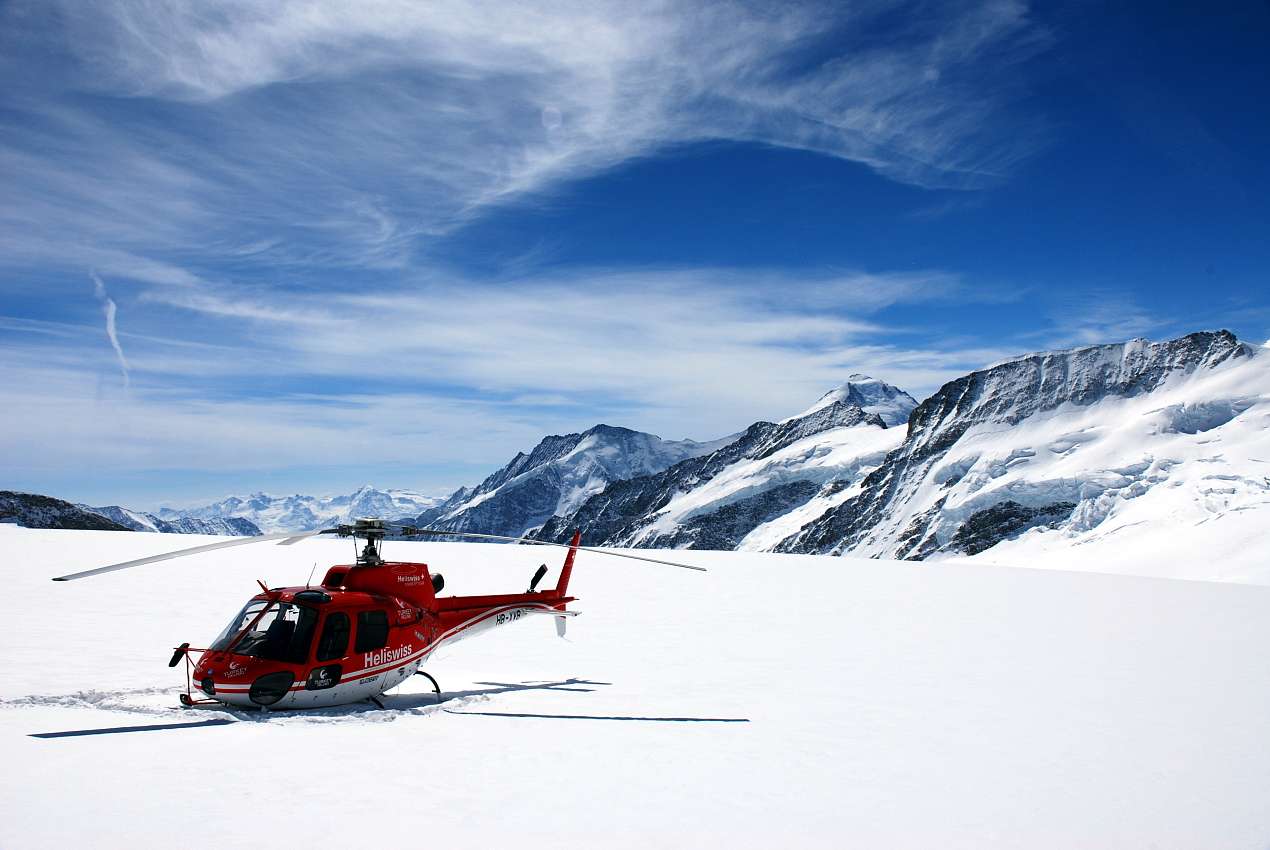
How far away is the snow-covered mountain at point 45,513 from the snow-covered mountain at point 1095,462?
14603 centimetres

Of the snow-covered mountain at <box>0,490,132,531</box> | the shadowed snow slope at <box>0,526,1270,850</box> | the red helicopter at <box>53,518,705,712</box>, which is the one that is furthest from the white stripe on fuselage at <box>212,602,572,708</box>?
the snow-covered mountain at <box>0,490,132,531</box>

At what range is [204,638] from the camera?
19156mm

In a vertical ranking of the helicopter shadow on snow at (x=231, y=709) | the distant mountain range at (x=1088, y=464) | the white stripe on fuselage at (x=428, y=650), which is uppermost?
the distant mountain range at (x=1088, y=464)

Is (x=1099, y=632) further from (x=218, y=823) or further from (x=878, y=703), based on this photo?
(x=218, y=823)

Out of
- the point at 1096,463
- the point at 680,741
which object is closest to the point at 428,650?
the point at 680,741

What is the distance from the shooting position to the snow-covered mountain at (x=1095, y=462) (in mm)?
102125

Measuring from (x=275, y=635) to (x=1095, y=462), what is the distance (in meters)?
150

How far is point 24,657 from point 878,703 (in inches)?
605

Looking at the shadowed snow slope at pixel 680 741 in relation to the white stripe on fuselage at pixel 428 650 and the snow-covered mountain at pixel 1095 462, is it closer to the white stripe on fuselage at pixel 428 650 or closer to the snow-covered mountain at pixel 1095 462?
the white stripe on fuselage at pixel 428 650

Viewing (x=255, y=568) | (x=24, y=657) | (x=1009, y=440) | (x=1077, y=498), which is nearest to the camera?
(x=24, y=657)

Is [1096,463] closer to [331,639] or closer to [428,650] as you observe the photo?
[428,650]

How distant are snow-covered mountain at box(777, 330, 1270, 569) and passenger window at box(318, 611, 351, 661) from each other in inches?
→ 3184

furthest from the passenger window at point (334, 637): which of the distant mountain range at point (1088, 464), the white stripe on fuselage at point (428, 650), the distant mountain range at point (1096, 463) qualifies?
the distant mountain range at point (1088, 464)

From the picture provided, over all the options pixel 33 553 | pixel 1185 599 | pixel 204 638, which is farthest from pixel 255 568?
pixel 1185 599
